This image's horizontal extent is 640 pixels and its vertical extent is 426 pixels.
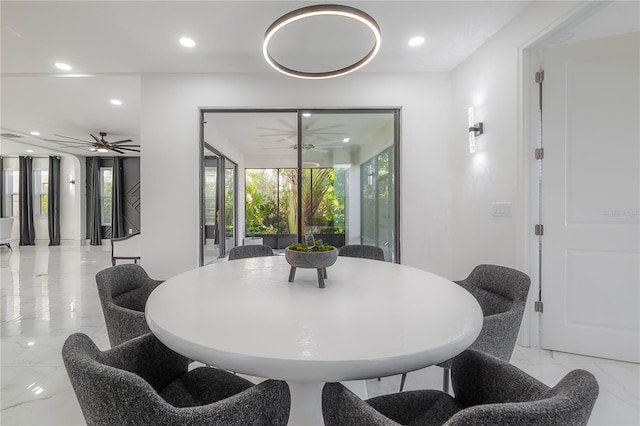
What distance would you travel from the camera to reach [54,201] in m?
8.77

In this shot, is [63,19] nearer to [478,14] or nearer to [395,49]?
[395,49]

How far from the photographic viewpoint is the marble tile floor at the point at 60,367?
5.66 ft

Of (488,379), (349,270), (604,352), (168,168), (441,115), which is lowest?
(604,352)

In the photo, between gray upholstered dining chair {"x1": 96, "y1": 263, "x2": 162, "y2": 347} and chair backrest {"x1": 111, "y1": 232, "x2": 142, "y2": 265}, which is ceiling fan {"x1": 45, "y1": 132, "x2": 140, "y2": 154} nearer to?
chair backrest {"x1": 111, "y1": 232, "x2": 142, "y2": 265}

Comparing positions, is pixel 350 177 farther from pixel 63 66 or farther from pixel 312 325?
pixel 63 66

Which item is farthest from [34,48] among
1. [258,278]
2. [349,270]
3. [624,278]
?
[624,278]

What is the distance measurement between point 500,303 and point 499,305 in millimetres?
12

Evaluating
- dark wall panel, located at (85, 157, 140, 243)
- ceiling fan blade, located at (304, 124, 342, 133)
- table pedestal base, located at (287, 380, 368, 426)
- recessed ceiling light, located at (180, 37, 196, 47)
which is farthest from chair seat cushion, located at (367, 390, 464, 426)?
dark wall panel, located at (85, 157, 140, 243)

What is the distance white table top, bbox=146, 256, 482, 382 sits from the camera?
2.42ft

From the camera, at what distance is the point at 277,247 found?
8.13 m

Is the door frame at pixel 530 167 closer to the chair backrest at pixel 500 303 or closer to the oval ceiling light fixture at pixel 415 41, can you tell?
the oval ceiling light fixture at pixel 415 41

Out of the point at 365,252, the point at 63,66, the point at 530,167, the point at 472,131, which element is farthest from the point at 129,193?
the point at 530,167

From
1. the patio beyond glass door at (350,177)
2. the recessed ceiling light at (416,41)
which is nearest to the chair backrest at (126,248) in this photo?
the patio beyond glass door at (350,177)

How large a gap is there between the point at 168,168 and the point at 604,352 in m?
4.64
